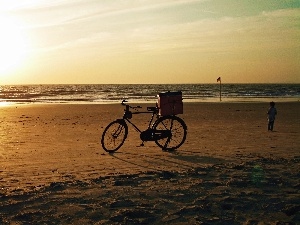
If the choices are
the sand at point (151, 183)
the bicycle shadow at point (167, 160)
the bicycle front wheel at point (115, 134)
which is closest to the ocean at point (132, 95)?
the bicycle front wheel at point (115, 134)

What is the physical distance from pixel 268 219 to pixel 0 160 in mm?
6981

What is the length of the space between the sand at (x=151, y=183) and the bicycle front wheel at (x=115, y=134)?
9.8 inches

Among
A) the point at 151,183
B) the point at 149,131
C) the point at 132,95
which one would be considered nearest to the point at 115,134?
the point at 149,131

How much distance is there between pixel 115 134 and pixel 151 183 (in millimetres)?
4188

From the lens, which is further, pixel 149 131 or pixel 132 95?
pixel 132 95

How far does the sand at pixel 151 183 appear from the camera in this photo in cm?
502

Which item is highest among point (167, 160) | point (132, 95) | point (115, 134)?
point (132, 95)

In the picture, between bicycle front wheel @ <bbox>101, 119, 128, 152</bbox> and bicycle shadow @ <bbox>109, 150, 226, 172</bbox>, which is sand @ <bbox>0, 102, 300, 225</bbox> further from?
bicycle front wheel @ <bbox>101, 119, 128, 152</bbox>

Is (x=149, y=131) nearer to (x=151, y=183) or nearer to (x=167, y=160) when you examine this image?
(x=167, y=160)

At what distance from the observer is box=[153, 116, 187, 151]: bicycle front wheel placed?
10609mm

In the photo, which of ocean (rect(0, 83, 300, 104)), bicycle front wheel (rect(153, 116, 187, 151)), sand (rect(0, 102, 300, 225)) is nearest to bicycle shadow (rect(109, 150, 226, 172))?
sand (rect(0, 102, 300, 225))

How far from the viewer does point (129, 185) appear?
21.4 feet

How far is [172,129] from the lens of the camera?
36.0ft

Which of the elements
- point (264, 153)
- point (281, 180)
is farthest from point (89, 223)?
point (264, 153)
